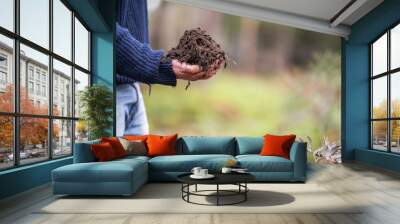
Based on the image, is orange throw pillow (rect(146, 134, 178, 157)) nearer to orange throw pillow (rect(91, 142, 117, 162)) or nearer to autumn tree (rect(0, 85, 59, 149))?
orange throw pillow (rect(91, 142, 117, 162))

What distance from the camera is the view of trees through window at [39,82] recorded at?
15.9 feet

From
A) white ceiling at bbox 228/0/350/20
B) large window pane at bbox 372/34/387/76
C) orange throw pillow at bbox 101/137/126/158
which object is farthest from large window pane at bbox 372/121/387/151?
orange throw pillow at bbox 101/137/126/158

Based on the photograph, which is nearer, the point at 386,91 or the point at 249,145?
the point at 249,145

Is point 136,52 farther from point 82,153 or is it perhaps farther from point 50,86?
point 82,153

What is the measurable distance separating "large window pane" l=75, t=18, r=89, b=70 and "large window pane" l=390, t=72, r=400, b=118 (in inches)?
259

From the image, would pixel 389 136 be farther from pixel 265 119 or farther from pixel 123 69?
pixel 123 69

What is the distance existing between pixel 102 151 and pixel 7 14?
224cm

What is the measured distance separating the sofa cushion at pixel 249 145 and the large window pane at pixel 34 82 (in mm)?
3372

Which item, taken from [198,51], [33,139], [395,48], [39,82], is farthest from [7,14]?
[395,48]

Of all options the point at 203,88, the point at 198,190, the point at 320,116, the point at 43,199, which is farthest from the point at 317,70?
the point at 43,199

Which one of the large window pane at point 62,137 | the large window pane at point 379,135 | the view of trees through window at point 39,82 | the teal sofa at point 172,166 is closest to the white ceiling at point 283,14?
the large window pane at point 379,135

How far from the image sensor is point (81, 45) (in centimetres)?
782

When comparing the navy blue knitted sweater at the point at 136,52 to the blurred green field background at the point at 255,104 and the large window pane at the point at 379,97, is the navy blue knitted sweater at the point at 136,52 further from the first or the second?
the large window pane at the point at 379,97

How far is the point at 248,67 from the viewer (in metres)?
9.27
